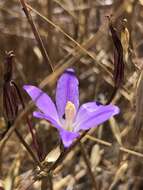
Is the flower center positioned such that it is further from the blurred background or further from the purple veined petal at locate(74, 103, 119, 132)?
the blurred background

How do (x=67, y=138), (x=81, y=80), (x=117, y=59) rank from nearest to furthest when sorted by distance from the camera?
(x=67, y=138) → (x=117, y=59) → (x=81, y=80)

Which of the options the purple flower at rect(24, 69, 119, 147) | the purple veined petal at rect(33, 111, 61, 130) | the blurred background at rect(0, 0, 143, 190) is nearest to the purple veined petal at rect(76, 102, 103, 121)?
the purple flower at rect(24, 69, 119, 147)

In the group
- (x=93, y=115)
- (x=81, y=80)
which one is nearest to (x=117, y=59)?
(x=93, y=115)

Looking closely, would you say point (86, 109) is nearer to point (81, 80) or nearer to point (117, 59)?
point (117, 59)

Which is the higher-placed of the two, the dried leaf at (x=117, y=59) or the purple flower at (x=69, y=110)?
the dried leaf at (x=117, y=59)

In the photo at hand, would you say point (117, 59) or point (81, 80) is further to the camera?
point (81, 80)

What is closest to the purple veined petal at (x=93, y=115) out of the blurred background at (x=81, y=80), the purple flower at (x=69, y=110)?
the purple flower at (x=69, y=110)

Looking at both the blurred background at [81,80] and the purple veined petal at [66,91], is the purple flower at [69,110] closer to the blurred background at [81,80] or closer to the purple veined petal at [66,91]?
the purple veined petal at [66,91]

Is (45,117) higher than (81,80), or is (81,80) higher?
(45,117)

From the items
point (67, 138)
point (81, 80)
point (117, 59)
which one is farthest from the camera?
point (81, 80)
